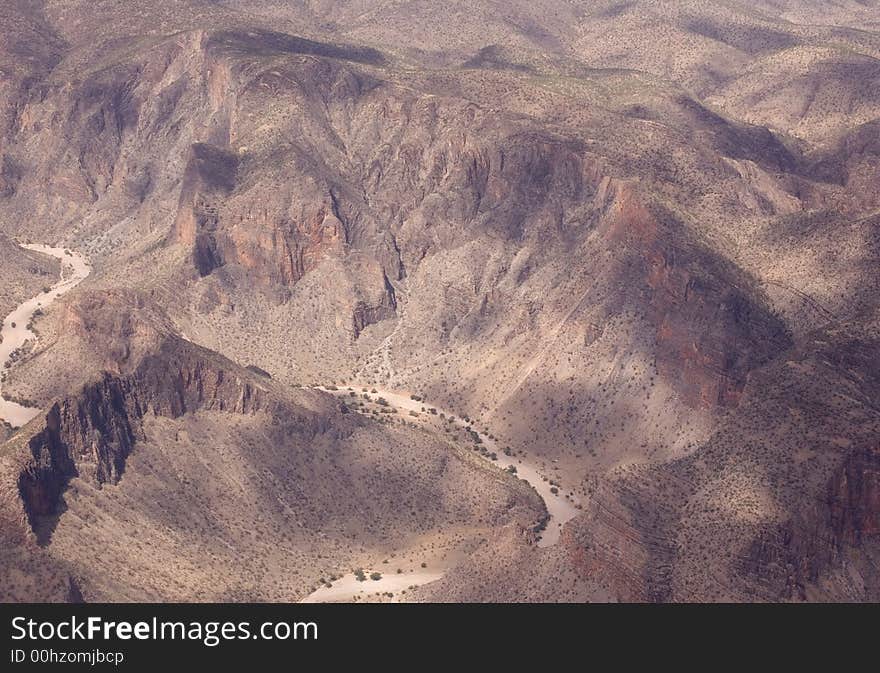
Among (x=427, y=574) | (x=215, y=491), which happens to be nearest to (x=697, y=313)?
(x=427, y=574)

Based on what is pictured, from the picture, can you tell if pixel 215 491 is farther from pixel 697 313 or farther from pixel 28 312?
pixel 28 312

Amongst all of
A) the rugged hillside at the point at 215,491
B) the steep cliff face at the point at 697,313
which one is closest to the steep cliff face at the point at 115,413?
the rugged hillside at the point at 215,491

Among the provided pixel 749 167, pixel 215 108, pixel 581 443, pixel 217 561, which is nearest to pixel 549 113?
pixel 749 167

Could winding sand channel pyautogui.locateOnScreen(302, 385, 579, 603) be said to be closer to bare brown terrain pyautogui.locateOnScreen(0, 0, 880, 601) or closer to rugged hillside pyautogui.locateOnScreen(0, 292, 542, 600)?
bare brown terrain pyautogui.locateOnScreen(0, 0, 880, 601)

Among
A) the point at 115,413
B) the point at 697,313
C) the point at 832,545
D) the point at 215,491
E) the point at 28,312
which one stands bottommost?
the point at 28,312

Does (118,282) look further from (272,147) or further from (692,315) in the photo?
(692,315)

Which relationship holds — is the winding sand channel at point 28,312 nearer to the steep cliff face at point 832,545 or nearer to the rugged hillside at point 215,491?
the rugged hillside at point 215,491

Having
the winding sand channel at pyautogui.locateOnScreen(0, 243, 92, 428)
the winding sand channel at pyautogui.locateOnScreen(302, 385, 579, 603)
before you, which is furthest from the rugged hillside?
the winding sand channel at pyautogui.locateOnScreen(0, 243, 92, 428)
